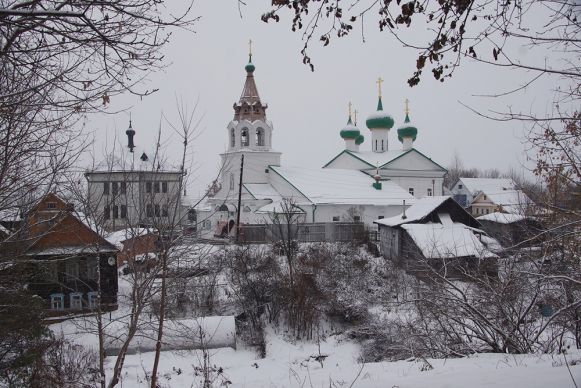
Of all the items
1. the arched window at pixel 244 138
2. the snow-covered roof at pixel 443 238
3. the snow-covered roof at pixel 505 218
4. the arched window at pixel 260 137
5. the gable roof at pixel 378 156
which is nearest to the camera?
the snow-covered roof at pixel 505 218

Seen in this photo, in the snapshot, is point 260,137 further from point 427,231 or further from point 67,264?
point 67,264

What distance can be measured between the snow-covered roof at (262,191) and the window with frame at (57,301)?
15552 millimetres

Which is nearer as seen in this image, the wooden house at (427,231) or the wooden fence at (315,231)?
the wooden house at (427,231)

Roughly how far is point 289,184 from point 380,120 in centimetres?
1476

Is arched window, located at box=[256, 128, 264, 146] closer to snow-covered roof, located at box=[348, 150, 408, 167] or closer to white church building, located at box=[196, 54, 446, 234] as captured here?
white church building, located at box=[196, 54, 446, 234]

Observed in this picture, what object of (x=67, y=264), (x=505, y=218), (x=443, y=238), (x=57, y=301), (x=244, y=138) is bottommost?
(x=57, y=301)

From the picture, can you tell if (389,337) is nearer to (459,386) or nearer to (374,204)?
(459,386)

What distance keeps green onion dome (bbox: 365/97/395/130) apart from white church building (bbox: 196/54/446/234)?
4.10m

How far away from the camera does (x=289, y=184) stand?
31359 millimetres

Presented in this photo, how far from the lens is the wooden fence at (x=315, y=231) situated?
1042 inches

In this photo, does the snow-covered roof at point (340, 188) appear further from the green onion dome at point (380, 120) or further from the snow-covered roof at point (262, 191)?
the green onion dome at point (380, 120)

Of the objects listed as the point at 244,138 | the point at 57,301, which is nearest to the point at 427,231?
the point at 57,301

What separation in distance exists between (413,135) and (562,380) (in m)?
38.9

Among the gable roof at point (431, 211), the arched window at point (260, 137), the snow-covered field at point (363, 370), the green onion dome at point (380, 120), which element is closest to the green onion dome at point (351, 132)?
the green onion dome at point (380, 120)
